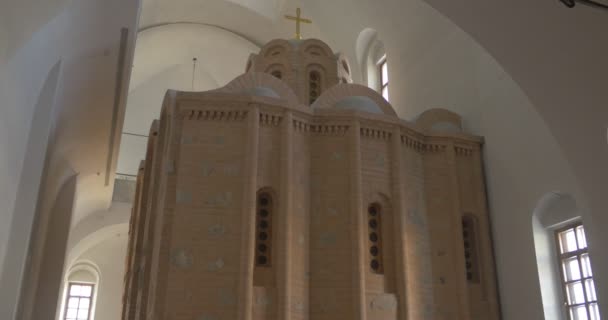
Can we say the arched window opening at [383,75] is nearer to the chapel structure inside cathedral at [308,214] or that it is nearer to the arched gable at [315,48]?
the arched gable at [315,48]

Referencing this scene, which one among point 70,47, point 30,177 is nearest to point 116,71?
point 70,47

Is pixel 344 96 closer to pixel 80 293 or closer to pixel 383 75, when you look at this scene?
pixel 383 75

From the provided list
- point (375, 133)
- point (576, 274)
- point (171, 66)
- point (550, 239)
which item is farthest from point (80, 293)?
point (576, 274)

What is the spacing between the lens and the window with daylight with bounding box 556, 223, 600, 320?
962 centimetres

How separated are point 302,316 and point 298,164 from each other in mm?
2602

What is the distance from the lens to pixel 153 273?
9.66 metres

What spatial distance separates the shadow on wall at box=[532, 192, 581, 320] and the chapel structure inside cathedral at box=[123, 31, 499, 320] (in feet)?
3.88

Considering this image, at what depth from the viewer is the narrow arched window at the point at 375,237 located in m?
10.8

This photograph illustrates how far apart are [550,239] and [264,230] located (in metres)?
4.91

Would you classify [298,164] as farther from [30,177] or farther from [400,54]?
[400,54]

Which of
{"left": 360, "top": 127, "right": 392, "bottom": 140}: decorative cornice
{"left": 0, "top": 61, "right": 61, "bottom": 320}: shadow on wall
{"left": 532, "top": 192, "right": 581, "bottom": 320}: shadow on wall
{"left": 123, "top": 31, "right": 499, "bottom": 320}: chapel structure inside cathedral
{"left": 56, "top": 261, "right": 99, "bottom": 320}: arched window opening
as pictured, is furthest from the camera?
{"left": 56, "top": 261, "right": 99, "bottom": 320}: arched window opening

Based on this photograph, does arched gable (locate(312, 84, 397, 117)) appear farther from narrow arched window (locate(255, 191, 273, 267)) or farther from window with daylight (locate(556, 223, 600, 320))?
window with daylight (locate(556, 223, 600, 320))

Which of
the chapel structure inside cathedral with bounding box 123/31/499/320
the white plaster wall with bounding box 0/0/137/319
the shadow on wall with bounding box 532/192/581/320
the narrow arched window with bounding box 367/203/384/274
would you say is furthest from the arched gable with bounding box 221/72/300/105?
the shadow on wall with bounding box 532/192/581/320

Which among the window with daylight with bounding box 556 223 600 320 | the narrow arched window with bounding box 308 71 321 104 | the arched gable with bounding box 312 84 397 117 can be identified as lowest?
the window with daylight with bounding box 556 223 600 320
